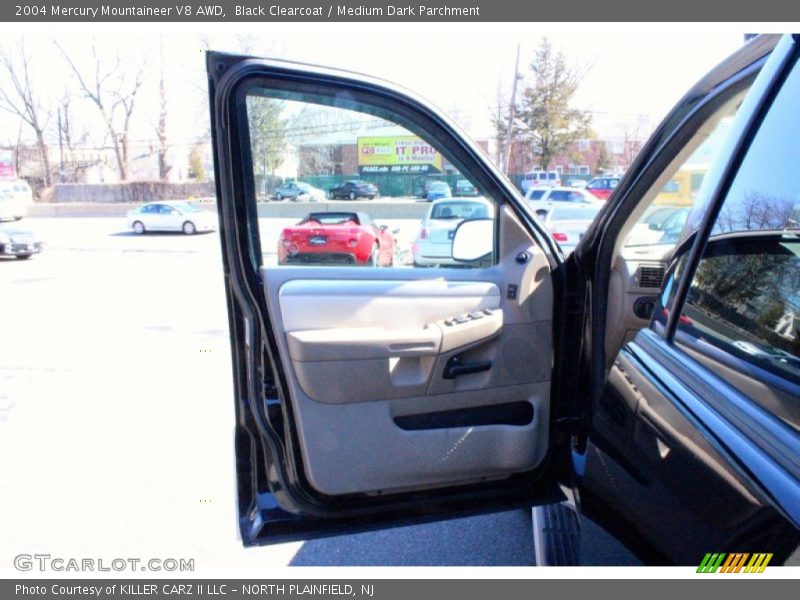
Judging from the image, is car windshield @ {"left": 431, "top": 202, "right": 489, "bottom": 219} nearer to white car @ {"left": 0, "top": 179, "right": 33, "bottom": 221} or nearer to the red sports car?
the red sports car

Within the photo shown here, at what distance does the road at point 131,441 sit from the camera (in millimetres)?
3061

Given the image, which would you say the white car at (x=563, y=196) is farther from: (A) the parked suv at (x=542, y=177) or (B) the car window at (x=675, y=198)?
(B) the car window at (x=675, y=198)

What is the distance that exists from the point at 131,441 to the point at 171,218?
70.9ft

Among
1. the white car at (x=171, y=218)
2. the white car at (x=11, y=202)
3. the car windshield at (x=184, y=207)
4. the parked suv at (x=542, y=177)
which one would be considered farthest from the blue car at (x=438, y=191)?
the white car at (x=11, y=202)

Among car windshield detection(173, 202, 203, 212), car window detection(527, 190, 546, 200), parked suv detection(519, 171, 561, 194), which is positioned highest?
parked suv detection(519, 171, 561, 194)

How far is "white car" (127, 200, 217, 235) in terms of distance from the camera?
23.8 metres

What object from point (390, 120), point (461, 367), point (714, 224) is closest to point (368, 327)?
point (461, 367)

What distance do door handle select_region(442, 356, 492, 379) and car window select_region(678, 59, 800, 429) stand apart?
3.39 feet

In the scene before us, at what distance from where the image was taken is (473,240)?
8.86 ft

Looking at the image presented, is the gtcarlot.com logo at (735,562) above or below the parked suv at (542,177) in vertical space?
above

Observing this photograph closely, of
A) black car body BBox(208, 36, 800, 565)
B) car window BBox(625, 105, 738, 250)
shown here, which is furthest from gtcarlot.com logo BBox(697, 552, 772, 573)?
car window BBox(625, 105, 738, 250)

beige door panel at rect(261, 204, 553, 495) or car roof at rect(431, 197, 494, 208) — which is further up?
car roof at rect(431, 197, 494, 208)

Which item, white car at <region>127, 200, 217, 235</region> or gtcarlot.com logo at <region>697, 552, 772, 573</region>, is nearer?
gtcarlot.com logo at <region>697, 552, 772, 573</region>

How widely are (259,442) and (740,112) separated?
1.93 m
